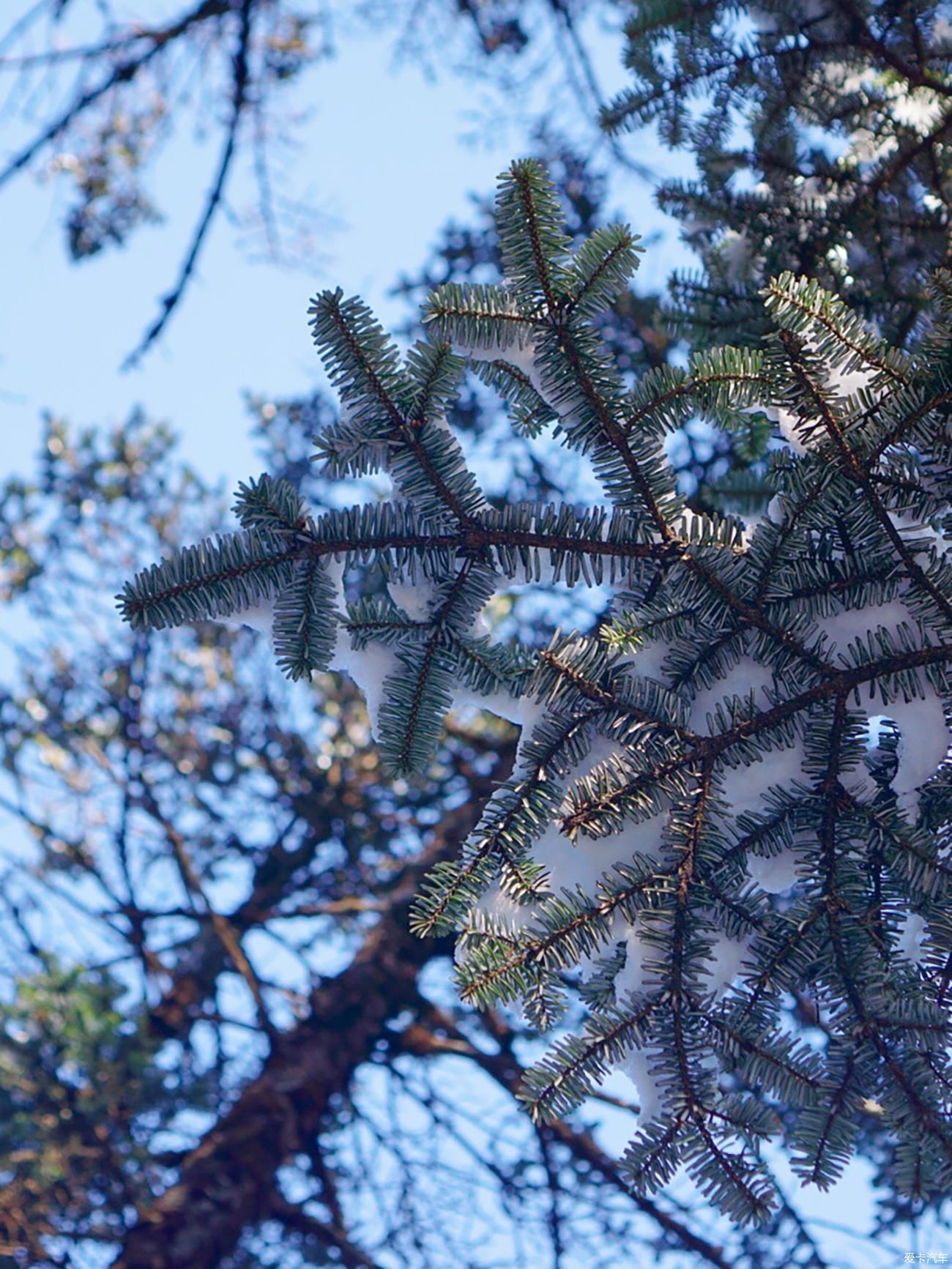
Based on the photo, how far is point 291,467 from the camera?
4746 millimetres

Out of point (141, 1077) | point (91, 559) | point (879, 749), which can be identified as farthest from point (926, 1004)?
point (91, 559)

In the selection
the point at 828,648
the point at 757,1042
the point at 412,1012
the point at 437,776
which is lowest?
the point at 757,1042

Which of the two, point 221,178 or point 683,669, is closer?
point 683,669

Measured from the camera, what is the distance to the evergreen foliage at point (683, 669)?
152 centimetres

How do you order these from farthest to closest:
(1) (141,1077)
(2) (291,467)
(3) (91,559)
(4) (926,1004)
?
(3) (91,559) → (2) (291,467) → (1) (141,1077) → (4) (926,1004)

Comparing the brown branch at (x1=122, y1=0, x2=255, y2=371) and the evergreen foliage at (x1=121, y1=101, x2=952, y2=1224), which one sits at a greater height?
the brown branch at (x1=122, y1=0, x2=255, y2=371)

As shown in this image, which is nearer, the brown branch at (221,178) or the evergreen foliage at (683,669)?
the evergreen foliage at (683,669)

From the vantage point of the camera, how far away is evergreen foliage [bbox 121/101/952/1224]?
152 cm

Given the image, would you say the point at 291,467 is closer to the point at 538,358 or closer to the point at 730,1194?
the point at 538,358

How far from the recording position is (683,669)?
1657 millimetres

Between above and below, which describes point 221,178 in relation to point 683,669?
above

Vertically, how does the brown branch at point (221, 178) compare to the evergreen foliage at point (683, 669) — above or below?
above

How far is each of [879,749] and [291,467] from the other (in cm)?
347

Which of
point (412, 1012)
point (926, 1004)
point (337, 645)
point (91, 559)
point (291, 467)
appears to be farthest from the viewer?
point (91, 559)
